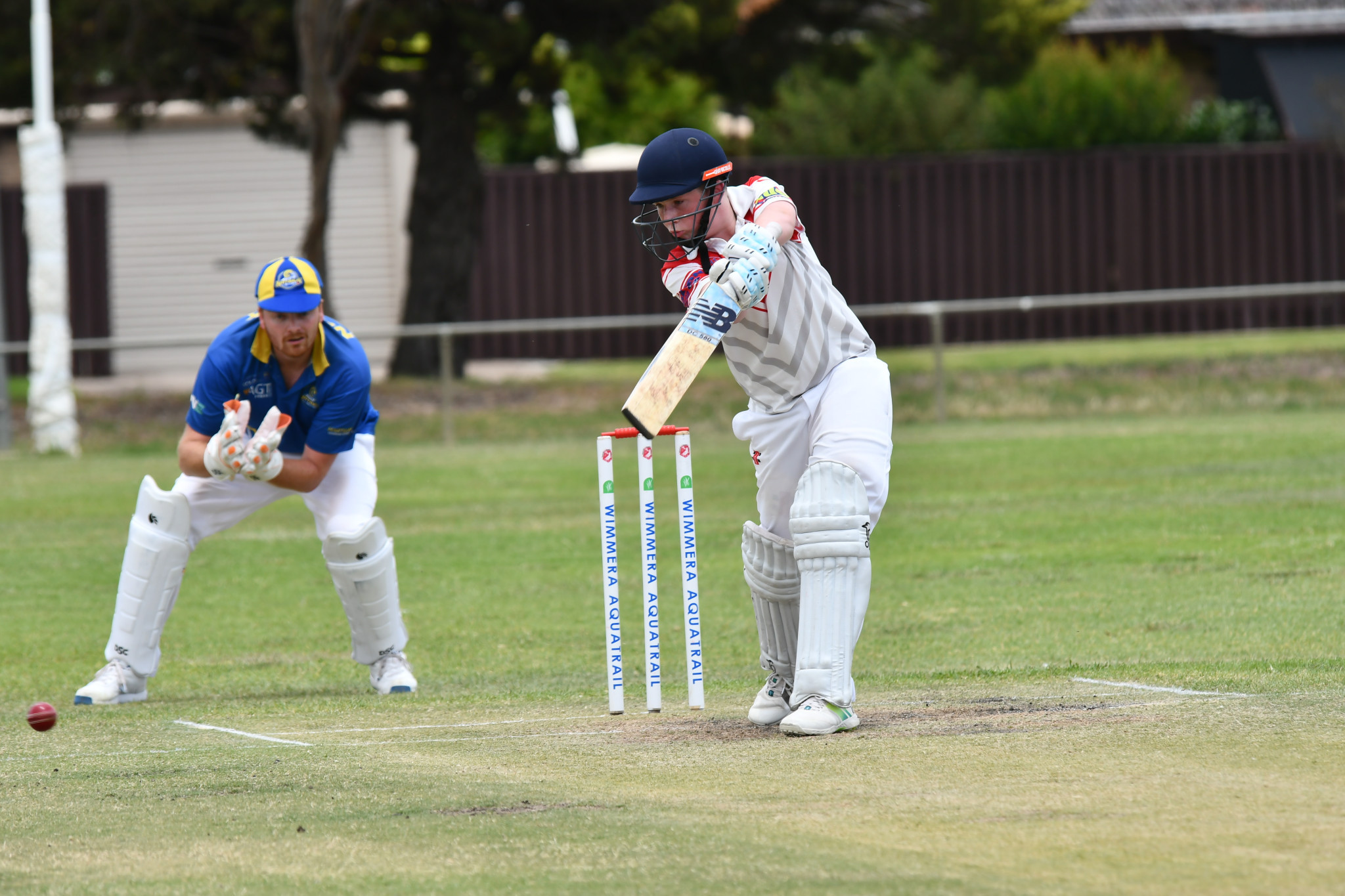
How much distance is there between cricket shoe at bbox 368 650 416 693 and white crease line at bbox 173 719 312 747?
0.91 metres

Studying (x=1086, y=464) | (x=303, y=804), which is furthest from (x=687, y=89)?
(x=303, y=804)

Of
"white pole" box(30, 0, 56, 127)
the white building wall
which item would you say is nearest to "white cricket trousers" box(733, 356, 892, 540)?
"white pole" box(30, 0, 56, 127)

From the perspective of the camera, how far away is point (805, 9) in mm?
21125

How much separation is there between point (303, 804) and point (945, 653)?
136 inches

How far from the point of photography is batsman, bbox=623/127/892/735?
5.36 m

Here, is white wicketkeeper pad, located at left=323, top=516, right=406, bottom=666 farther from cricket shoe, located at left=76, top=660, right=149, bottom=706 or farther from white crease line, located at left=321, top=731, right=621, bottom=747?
white crease line, located at left=321, top=731, right=621, bottom=747

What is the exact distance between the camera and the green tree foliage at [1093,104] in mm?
29500

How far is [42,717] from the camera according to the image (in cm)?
596

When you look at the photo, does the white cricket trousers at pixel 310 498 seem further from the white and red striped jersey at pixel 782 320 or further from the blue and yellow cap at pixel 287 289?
the white and red striped jersey at pixel 782 320

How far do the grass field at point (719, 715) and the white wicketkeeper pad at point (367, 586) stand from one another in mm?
204

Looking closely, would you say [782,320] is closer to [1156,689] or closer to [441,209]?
[1156,689]

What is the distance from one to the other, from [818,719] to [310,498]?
285 cm

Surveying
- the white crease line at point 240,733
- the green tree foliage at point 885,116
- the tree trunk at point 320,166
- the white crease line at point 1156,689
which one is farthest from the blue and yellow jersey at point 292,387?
the green tree foliage at point 885,116

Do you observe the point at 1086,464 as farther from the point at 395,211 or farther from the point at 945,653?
the point at 395,211
